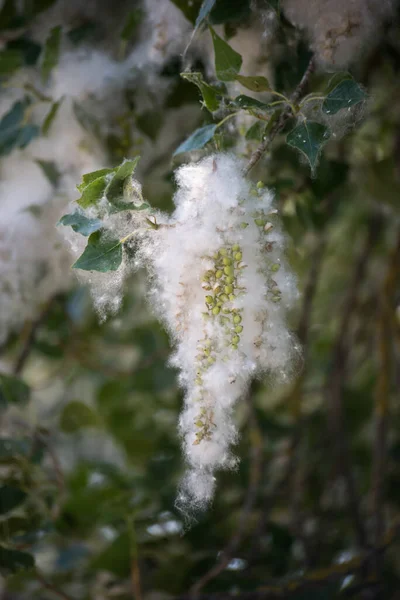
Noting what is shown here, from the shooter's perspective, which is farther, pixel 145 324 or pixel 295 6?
pixel 145 324

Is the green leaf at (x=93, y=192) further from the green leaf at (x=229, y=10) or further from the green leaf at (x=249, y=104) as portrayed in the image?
the green leaf at (x=229, y=10)

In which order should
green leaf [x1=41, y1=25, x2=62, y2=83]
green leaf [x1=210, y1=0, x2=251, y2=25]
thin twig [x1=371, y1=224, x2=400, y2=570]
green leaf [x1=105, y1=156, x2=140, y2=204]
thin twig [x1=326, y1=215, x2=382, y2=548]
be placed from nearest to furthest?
green leaf [x1=105, y1=156, x2=140, y2=204], green leaf [x1=210, y1=0, x2=251, y2=25], green leaf [x1=41, y1=25, x2=62, y2=83], thin twig [x1=371, y1=224, x2=400, y2=570], thin twig [x1=326, y1=215, x2=382, y2=548]

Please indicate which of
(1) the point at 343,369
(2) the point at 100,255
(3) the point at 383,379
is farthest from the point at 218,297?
(1) the point at 343,369

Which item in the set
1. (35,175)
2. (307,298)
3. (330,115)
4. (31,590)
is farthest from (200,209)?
(31,590)

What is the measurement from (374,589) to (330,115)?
108cm

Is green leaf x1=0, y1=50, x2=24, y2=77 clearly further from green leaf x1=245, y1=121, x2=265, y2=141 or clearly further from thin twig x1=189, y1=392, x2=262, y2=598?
thin twig x1=189, y1=392, x2=262, y2=598

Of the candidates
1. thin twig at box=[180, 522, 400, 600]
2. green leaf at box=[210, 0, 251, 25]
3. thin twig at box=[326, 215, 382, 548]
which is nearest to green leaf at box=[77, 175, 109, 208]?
green leaf at box=[210, 0, 251, 25]

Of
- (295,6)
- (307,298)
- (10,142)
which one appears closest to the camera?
(295,6)

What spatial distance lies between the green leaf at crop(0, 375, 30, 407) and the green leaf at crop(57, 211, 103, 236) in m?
0.65

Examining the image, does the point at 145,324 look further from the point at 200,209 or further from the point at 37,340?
the point at 200,209

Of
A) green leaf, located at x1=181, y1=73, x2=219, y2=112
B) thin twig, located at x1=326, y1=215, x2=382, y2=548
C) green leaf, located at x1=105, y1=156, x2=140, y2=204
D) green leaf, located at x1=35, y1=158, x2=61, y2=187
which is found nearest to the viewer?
green leaf, located at x1=105, y1=156, x2=140, y2=204

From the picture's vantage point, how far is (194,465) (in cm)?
67

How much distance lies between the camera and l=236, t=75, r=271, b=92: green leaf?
2.45ft

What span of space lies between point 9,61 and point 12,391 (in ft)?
2.21
